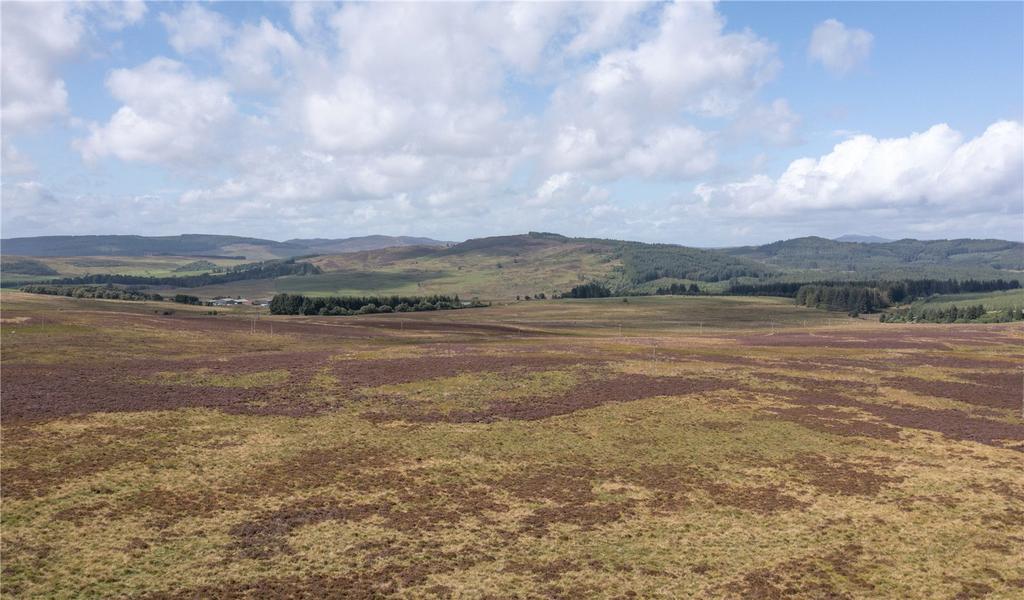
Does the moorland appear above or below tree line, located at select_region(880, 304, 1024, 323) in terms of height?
below

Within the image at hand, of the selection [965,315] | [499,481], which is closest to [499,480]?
[499,481]

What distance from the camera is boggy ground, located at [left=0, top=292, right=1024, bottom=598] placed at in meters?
22.6

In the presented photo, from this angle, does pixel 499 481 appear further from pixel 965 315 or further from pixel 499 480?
pixel 965 315

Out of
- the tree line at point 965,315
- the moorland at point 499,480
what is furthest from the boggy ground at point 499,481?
the tree line at point 965,315

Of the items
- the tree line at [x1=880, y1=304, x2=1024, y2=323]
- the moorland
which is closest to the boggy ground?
the moorland

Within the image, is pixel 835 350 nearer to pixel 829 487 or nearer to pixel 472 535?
pixel 829 487

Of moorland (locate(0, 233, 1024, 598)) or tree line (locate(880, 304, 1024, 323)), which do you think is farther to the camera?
tree line (locate(880, 304, 1024, 323))

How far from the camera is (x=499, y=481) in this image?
32.9 meters

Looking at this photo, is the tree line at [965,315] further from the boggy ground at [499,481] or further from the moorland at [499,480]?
the moorland at [499,480]

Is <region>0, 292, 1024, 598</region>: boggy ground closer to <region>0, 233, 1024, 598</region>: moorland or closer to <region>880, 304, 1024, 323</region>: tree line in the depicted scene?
<region>0, 233, 1024, 598</region>: moorland

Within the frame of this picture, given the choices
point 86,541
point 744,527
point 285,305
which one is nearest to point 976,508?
point 744,527

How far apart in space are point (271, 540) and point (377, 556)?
16.3 feet

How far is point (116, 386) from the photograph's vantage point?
54125mm

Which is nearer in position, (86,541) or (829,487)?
(86,541)
